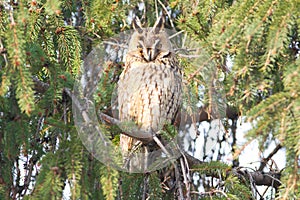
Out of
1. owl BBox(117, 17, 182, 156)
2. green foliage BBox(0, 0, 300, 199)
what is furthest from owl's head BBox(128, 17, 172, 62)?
green foliage BBox(0, 0, 300, 199)

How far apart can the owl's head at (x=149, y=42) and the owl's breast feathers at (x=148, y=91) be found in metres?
0.03

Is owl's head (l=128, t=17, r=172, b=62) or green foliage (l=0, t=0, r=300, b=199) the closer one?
green foliage (l=0, t=0, r=300, b=199)

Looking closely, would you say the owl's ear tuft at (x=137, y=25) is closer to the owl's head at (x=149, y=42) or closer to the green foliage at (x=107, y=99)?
the owl's head at (x=149, y=42)

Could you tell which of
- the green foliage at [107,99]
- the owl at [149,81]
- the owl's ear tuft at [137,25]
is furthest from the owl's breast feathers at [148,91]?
the green foliage at [107,99]

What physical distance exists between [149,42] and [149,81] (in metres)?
0.21

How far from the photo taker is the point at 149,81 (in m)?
2.94

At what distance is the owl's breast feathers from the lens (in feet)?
9.64

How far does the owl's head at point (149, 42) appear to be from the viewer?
9.78 ft

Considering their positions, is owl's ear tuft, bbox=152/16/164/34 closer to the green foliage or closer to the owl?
the owl

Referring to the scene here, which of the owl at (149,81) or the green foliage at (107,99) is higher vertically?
the owl at (149,81)

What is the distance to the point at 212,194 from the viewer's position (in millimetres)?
2203

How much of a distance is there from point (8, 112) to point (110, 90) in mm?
356

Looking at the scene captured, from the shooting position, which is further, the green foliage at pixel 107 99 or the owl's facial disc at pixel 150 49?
the owl's facial disc at pixel 150 49

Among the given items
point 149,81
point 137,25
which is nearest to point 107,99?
point 149,81
